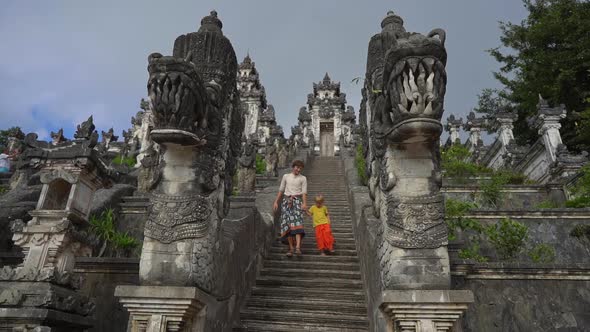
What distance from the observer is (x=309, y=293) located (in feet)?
17.3

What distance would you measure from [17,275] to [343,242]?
16.3ft

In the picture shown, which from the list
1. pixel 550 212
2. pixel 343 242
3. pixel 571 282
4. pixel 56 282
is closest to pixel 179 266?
pixel 56 282

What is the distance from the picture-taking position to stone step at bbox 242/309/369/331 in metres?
4.58

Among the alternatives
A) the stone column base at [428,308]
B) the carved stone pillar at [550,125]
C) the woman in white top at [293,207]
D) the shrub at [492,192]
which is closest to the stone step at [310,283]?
the woman in white top at [293,207]

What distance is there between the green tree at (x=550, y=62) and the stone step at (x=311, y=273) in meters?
15.6

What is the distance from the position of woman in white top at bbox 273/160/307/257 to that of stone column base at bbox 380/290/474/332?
3.16 metres

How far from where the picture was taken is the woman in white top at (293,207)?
620 centimetres

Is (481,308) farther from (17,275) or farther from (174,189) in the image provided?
(17,275)

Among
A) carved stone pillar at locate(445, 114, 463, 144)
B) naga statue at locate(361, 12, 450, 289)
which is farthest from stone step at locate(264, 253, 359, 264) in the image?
carved stone pillar at locate(445, 114, 463, 144)

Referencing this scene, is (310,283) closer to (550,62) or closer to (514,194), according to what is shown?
(514,194)

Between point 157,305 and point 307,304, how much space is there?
7.78ft

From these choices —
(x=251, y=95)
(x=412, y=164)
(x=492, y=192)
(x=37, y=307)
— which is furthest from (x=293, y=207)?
(x=251, y=95)

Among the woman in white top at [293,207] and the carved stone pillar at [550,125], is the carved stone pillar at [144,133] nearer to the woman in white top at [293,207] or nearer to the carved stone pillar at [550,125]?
the woman in white top at [293,207]

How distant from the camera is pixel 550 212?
330 inches
